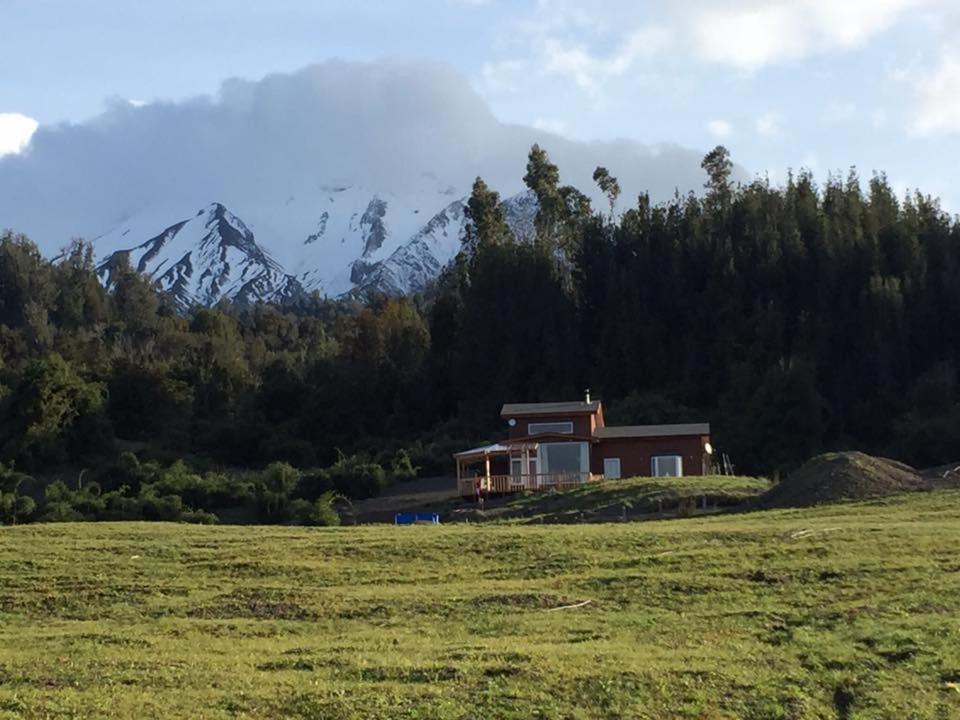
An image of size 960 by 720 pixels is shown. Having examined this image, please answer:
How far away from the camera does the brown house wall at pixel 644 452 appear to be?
155 feet

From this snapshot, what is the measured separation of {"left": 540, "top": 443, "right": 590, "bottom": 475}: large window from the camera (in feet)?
157

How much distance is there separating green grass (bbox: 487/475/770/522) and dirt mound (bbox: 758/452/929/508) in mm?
1335

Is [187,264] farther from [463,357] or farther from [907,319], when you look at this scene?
[907,319]

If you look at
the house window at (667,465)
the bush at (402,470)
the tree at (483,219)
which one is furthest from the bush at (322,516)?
the tree at (483,219)

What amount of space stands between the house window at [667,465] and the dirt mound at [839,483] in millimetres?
12910

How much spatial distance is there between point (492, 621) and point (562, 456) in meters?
31.1

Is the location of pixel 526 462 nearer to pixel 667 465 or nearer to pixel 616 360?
pixel 667 465

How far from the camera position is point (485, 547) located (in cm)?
2345

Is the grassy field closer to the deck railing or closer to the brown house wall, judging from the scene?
the deck railing

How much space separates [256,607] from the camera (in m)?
18.9

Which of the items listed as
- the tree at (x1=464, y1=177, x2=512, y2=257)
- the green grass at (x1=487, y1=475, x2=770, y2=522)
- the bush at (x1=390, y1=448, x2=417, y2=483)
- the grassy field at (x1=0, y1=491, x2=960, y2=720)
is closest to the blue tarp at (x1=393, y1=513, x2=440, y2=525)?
the green grass at (x1=487, y1=475, x2=770, y2=522)

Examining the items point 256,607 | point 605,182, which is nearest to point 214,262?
point 605,182

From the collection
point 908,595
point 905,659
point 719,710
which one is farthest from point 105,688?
point 908,595

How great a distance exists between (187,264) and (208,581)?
15902 centimetres
